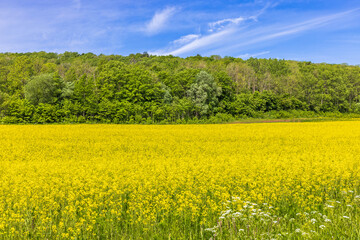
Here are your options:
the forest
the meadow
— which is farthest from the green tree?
the meadow

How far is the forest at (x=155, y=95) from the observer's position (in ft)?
170

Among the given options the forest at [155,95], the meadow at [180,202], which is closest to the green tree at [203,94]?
the forest at [155,95]

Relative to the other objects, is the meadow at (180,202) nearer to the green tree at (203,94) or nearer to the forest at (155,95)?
the forest at (155,95)

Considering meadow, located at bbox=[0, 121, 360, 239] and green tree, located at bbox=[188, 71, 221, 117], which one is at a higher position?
green tree, located at bbox=[188, 71, 221, 117]

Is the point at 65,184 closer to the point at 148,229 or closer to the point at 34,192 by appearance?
the point at 34,192

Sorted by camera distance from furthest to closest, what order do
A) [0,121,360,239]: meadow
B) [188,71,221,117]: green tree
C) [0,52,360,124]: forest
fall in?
[188,71,221,117]: green tree → [0,52,360,124]: forest → [0,121,360,239]: meadow

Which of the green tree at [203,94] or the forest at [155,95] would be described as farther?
the green tree at [203,94]

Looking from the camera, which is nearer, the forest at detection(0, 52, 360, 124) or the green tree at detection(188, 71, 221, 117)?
the forest at detection(0, 52, 360, 124)

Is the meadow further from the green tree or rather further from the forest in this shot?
the green tree

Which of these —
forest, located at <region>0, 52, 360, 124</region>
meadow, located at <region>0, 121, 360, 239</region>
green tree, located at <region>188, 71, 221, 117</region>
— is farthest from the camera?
green tree, located at <region>188, 71, 221, 117</region>

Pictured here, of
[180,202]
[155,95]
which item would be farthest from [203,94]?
[180,202]

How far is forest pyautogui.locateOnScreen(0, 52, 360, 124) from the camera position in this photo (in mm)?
51812

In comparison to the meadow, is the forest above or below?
above

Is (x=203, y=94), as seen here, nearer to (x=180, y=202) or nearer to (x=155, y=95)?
(x=155, y=95)
